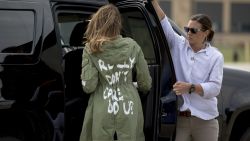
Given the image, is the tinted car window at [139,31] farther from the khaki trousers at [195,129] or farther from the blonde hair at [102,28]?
the blonde hair at [102,28]

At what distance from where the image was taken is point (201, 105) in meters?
4.14

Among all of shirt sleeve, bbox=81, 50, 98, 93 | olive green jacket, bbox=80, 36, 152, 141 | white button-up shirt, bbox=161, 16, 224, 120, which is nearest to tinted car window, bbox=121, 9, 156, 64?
white button-up shirt, bbox=161, 16, 224, 120

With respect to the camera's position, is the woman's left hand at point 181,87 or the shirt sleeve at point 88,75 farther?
the woman's left hand at point 181,87

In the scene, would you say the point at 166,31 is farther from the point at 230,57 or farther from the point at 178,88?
the point at 230,57

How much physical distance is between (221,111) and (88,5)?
167cm

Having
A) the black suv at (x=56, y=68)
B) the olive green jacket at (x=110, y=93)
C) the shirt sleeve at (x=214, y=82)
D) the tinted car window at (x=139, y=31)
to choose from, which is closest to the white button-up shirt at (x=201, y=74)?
the shirt sleeve at (x=214, y=82)

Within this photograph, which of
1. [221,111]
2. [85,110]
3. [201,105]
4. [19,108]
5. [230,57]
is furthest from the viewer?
[230,57]

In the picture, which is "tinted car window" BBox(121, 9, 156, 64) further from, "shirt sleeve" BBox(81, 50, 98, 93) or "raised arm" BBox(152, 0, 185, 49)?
"shirt sleeve" BBox(81, 50, 98, 93)

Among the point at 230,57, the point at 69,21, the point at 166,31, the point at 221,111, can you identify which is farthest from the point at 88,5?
the point at 230,57

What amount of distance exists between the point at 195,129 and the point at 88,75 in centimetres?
103

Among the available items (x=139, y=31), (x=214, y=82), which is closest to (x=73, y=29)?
(x=139, y=31)

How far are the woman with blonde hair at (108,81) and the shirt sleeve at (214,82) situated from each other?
61 cm

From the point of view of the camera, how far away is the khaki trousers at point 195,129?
13.6 ft

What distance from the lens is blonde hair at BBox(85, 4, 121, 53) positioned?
11.7 ft
